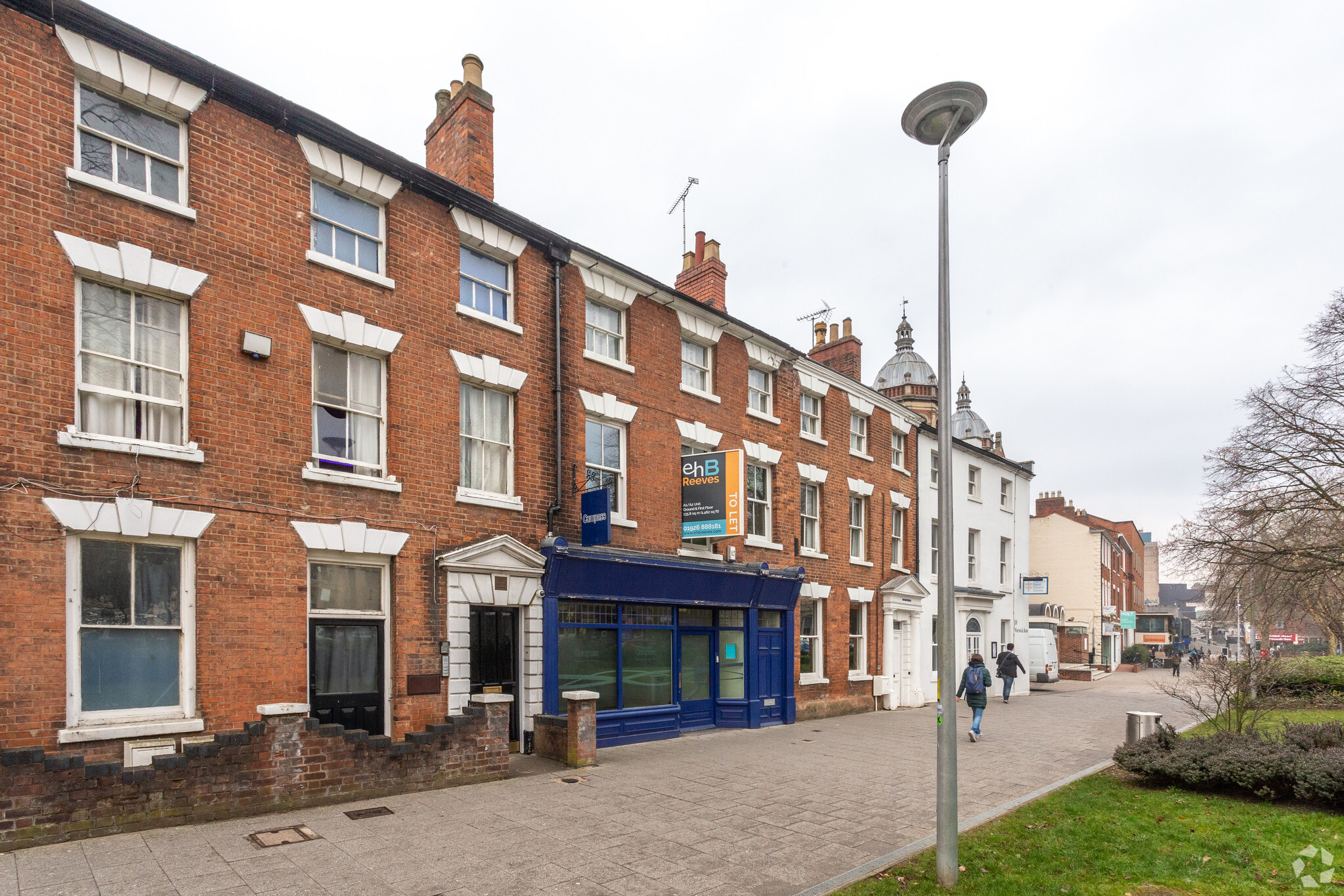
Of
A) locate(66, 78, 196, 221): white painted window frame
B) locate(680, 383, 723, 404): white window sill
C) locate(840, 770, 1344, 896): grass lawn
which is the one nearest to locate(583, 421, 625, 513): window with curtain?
locate(680, 383, 723, 404): white window sill

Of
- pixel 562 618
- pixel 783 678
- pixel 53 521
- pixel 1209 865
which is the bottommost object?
pixel 783 678

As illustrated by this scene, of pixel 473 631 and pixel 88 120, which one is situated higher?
pixel 88 120

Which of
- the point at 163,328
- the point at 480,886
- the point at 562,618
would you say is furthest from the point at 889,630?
the point at 163,328

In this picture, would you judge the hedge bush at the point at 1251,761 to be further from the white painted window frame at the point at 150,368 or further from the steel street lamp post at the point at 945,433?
the white painted window frame at the point at 150,368

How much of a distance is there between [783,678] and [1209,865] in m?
11.8

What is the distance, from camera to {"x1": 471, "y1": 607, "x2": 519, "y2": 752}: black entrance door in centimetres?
1250

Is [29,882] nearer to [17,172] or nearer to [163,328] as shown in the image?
[163,328]

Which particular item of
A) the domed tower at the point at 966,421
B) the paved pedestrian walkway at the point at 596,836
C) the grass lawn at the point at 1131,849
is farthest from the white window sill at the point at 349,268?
the domed tower at the point at 966,421

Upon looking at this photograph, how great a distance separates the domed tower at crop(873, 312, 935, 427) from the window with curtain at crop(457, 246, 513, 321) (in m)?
17.8

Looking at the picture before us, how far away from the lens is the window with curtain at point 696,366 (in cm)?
1738

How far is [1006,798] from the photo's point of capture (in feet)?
33.9

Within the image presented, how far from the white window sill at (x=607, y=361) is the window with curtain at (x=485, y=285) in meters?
1.71

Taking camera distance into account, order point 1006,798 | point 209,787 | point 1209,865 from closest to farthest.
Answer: point 1209,865, point 209,787, point 1006,798

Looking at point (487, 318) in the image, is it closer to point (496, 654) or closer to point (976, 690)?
point (496, 654)
